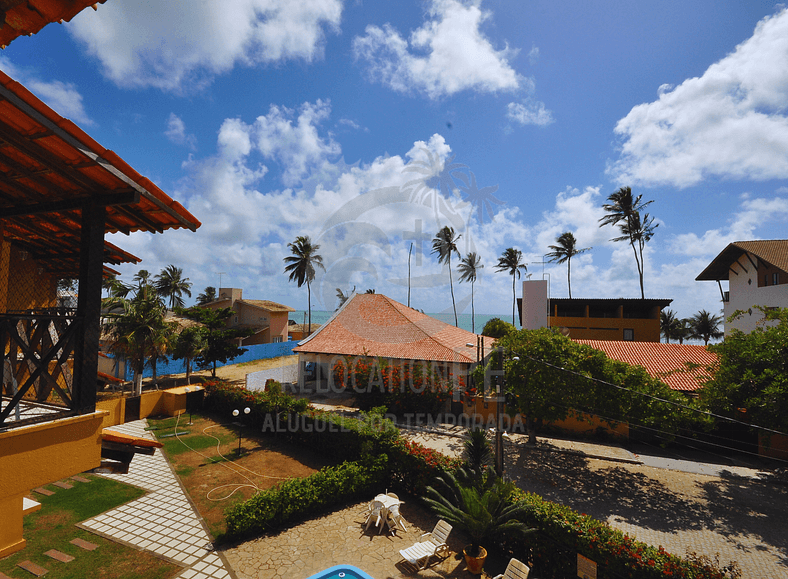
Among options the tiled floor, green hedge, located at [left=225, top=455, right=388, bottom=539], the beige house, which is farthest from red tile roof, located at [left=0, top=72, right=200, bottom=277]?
the beige house

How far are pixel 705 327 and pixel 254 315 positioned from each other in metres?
69.9

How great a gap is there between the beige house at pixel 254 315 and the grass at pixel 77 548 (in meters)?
37.2

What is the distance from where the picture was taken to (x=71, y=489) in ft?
40.1

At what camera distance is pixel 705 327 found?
59.3m

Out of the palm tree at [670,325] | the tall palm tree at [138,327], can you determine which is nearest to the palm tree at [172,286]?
the tall palm tree at [138,327]

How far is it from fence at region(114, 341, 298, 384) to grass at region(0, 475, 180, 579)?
23528 millimetres

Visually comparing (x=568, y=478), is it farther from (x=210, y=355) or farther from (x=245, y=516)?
(x=210, y=355)

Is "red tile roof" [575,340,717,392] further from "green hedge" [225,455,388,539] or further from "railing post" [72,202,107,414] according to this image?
"railing post" [72,202,107,414]

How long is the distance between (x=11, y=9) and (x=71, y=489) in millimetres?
15359

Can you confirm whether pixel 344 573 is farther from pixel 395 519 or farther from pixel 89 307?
pixel 89 307

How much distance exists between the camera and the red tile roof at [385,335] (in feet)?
76.3

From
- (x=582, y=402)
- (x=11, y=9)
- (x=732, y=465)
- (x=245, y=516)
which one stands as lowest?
→ (x=732, y=465)

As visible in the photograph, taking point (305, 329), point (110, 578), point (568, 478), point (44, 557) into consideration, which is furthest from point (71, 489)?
point (305, 329)

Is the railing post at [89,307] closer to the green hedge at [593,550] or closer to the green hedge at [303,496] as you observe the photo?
the green hedge at [303,496]
